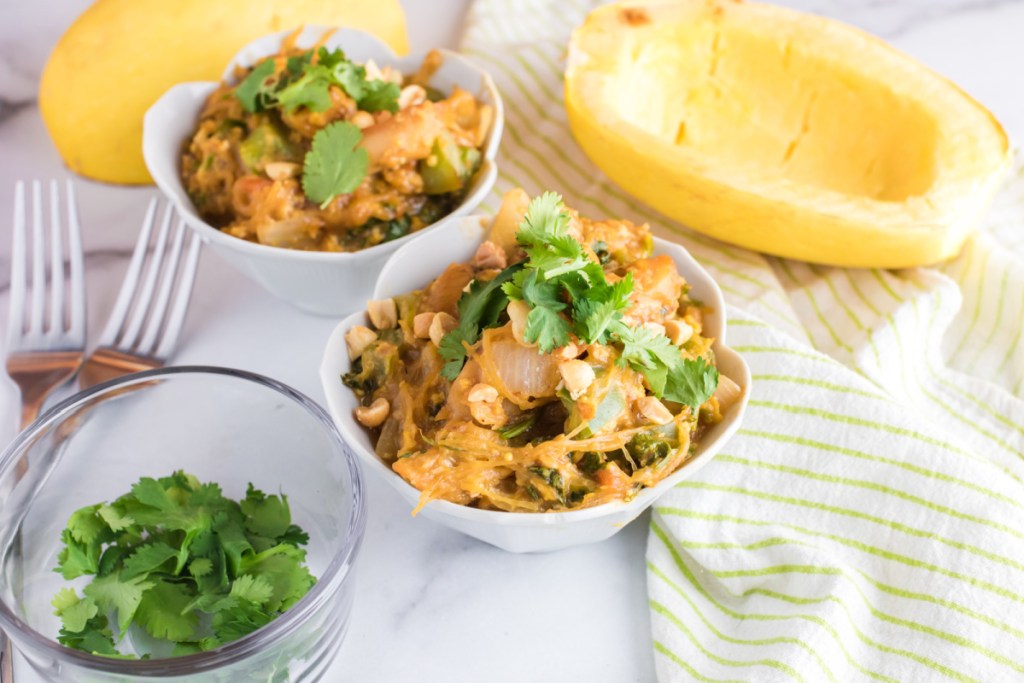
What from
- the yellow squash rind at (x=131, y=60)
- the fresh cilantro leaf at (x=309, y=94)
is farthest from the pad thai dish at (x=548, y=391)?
the yellow squash rind at (x=131, y=60)

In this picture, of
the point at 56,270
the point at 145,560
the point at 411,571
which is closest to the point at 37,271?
the point at 56,270

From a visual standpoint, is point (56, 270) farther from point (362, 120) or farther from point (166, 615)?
point (166, 615)

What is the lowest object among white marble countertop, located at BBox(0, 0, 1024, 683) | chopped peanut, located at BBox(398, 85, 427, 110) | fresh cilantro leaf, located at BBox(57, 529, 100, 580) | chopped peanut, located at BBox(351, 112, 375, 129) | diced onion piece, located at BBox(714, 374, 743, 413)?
white marble countertop, located at BBox(0, 0, 1024, 683)

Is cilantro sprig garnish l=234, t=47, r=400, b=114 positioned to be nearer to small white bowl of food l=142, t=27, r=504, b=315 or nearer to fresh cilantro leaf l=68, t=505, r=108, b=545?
small white bowl of food l=142, t=27, r=504, b=315

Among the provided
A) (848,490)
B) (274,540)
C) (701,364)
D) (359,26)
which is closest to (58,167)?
(359,26)

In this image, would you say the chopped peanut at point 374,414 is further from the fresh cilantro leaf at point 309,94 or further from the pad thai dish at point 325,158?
the fresh cilantro leaf at point 309,94

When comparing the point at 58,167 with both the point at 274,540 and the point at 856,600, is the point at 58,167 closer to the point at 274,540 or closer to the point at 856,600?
the point at 274,540

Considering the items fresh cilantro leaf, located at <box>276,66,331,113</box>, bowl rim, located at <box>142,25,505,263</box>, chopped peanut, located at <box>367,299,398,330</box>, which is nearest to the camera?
chopped peanut, located at <box>367,299,398,330</box>

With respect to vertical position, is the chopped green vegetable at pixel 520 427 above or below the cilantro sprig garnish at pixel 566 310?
below

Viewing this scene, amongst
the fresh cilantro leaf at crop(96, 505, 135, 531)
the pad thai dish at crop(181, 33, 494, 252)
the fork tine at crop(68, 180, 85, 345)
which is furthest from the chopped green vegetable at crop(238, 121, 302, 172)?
the fresh cilantro leaf at crop(96, 505, 135, 531)
